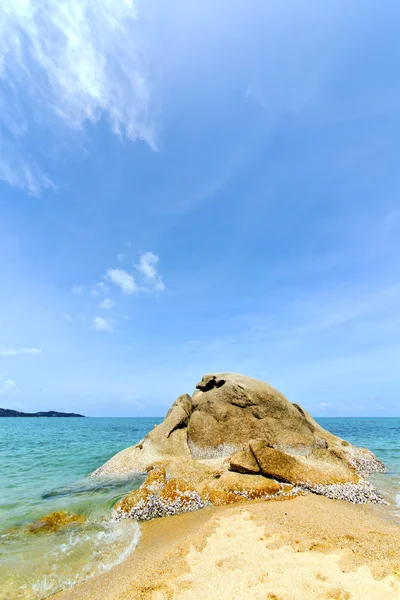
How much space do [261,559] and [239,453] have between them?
8.46 m

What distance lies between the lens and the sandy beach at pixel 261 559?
623 centimetres

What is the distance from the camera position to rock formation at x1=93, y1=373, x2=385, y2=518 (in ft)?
45.8

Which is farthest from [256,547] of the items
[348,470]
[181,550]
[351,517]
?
[348,470]

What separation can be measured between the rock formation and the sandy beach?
7.23 ft

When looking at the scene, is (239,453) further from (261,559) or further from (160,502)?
(261,559)

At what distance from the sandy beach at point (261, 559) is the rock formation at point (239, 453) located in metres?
2.20

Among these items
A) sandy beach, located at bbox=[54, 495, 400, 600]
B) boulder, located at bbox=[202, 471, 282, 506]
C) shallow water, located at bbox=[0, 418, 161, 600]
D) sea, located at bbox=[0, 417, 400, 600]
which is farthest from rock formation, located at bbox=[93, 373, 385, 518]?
sandy beach, located at bbox=[54, 495, 400, 600]

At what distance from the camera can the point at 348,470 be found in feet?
54.6

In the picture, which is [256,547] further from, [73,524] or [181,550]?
[73,524]

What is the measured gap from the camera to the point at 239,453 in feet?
52.3

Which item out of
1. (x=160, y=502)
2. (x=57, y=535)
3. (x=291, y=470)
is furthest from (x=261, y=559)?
(x=291, y=470)

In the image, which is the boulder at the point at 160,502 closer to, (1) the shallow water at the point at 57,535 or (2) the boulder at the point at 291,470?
(1) the shallow water at the point at 57,535

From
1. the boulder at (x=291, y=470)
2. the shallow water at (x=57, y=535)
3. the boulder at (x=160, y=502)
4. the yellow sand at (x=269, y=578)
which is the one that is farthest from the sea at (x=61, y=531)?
the yellow sand at (x=269, y=578)

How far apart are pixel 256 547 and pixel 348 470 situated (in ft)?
34.9
